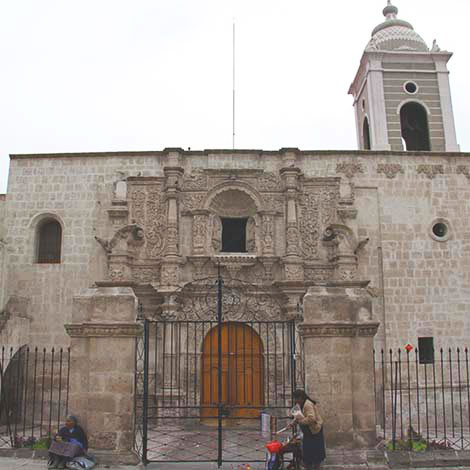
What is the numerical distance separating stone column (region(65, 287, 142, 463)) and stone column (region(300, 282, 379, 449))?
2585 millimetres

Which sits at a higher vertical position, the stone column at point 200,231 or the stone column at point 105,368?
the stone column at point 200,231

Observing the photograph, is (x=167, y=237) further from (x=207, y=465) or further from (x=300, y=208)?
(x=207, y=465)

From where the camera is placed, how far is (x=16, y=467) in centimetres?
770

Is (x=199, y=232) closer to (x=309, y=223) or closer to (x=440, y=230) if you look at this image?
(x=309, y=223)

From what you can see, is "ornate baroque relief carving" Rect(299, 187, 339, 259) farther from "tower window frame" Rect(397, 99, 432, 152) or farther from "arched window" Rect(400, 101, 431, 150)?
"arched window" Rect(400, 101, 431, 150)

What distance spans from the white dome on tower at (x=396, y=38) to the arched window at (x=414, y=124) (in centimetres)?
222

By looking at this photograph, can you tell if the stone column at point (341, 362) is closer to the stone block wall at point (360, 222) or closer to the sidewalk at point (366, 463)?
the sidewalk at point (366, 463)

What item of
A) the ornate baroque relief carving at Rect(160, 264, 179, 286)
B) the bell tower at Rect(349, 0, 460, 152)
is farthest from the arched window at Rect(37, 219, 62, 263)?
the bell tower at Rect(349, 0, 460, 152)

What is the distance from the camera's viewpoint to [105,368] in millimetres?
8047

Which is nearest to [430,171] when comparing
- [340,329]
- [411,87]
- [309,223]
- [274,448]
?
[309,223]

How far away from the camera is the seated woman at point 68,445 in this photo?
7473 millimetres

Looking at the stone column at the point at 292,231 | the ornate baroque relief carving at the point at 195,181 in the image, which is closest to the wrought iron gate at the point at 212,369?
the stone column at the point at 292,231

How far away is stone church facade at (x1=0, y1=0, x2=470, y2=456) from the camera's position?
15.1 meters

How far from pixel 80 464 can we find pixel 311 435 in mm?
3063
